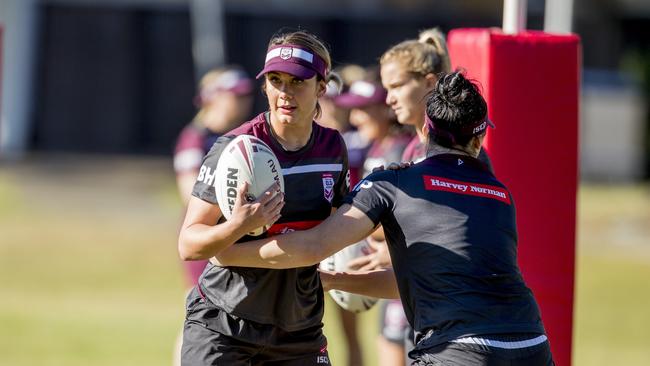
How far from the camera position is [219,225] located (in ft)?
13.3

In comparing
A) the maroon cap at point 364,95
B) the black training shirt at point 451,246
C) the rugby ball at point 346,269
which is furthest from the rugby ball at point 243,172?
the maroon cap at point 364,95

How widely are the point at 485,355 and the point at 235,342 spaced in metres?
1.07

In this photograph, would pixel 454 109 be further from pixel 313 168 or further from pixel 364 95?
pixel 364 95

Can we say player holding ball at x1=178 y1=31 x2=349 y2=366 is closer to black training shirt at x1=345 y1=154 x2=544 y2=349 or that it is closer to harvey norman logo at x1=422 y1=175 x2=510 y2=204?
black training shirt at x1=345 y1=154 x2=544 y2=349

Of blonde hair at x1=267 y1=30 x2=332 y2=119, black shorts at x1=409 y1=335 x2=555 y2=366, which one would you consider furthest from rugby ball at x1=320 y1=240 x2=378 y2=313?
black shorts at x1=409 y1=335 x2=555 y2=366

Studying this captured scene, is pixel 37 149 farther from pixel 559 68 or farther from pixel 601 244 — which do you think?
pixel 559 68

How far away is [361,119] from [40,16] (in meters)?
20.8

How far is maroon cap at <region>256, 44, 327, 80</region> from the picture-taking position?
171 inches

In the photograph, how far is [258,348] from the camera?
4.45 metres

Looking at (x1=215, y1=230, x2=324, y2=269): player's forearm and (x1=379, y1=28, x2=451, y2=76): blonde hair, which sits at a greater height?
(x1=379, y1=28, x2=451, y2=76): blonde hair

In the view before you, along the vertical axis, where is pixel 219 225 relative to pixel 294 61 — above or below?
below

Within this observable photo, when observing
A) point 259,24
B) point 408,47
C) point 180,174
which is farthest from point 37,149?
point 408,47

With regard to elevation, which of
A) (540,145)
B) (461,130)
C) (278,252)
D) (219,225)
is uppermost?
(461,130)

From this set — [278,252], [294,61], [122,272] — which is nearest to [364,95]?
[294,61]
